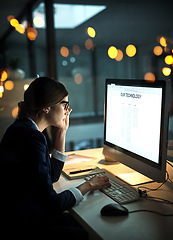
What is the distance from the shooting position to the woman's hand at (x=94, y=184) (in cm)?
107

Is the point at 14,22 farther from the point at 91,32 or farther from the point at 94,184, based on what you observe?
the point at 94,184

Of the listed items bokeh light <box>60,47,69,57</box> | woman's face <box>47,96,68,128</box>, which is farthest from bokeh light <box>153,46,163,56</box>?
woman's face <box>47,96,68,128</box>

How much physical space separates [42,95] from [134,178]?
58 centimetres

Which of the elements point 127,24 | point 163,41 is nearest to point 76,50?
point 127,24

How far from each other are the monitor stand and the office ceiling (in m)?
2.52

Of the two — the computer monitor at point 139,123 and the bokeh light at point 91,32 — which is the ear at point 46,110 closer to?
the computer monitor at point 139,123

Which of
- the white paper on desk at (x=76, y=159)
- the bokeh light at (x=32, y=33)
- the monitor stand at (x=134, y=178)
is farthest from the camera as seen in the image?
the bokeh light at (x=32, y=33)

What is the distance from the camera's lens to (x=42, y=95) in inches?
47.3

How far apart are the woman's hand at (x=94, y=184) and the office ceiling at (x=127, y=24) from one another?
259 cm

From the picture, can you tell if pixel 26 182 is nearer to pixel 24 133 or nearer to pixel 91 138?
pixel 24 133

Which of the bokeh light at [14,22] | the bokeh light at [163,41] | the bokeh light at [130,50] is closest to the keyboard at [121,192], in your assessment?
the bokeh light at [14,22]

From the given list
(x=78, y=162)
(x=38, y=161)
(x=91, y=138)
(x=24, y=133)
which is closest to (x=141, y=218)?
(x=38, y=161)

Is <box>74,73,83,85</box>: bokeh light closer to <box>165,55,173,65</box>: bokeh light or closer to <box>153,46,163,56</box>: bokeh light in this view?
<box>153,46,163,56</box>: bokeh light

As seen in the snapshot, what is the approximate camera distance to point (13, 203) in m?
0.93
